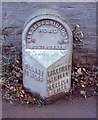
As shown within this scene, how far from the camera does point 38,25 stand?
5.35 m

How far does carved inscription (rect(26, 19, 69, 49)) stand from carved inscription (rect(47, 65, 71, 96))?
0.33 metres

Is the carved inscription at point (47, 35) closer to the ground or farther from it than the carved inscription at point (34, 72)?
farther from it

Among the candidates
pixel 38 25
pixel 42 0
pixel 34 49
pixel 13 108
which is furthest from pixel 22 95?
pixel 42 0

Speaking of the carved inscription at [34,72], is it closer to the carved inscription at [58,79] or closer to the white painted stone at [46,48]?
the white painted stone at [46,48]

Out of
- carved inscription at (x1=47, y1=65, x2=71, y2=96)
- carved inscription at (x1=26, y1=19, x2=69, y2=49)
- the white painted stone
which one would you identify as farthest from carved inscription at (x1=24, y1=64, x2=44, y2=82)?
carved inscription at (x1=26, y1=19, x2=69, y2=49)

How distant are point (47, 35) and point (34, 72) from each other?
0.55 meters

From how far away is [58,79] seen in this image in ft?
18.0

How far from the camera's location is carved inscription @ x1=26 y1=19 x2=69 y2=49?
17.5ft

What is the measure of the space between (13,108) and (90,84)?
136 centimetres

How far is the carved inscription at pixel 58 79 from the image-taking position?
17.8 ft

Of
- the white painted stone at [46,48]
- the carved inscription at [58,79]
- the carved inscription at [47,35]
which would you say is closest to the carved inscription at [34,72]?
the white painted stone at [46,48]

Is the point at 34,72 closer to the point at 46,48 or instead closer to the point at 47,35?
the point at 46,48

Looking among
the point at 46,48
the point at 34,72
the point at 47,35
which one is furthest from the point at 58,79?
the point at 47,35

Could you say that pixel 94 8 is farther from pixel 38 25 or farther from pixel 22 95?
pixel 22 95
